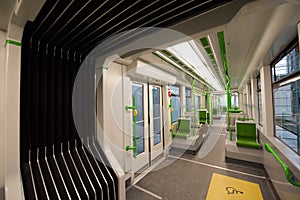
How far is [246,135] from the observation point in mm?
3262

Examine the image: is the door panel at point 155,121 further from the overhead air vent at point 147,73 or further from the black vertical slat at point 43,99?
the black vertical slat at point 43,99

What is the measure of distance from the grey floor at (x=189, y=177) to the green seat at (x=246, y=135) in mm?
490

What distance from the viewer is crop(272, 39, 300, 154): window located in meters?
1.91

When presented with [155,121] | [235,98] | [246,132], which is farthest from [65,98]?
[235,98]

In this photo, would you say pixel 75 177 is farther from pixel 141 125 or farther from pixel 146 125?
pixel 146 125

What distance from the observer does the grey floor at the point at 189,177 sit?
204cm

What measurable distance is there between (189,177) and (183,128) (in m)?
1.78

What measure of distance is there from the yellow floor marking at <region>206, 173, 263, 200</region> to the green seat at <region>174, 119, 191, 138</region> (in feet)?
5.37

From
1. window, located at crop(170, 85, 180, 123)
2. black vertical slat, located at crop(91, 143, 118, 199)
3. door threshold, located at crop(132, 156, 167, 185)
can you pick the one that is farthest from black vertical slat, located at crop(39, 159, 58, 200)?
window, located at crop(170, 85, 180, 123)

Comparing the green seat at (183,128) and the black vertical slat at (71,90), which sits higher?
the black vertical slat at (71,90)

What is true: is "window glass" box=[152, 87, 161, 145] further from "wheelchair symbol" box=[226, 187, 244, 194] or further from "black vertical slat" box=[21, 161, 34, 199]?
"black vertical slat" box=[21, 161, 34, 199]

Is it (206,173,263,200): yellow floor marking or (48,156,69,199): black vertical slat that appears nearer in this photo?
(48,156,69,199): black vertical slat

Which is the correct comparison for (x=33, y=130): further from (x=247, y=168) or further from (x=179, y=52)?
(x=247, y=168)

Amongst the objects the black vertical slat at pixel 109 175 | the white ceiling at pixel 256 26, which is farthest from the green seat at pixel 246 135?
the black vertical slat at pixel 109 175
